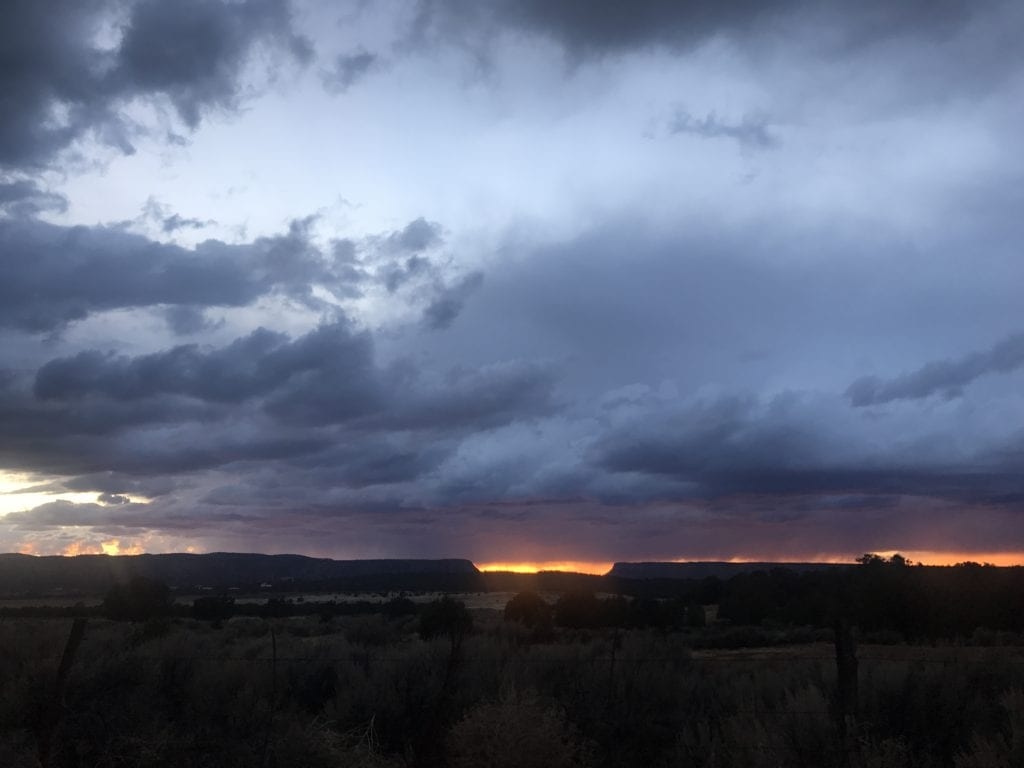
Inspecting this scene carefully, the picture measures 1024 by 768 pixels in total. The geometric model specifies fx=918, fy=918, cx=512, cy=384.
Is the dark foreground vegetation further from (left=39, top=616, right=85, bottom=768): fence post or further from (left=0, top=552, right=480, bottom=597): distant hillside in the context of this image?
(left=0, top=552, right=480, bottom=597): distant hillside

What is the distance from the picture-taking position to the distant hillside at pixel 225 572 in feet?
435

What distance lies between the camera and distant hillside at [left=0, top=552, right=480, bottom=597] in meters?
132

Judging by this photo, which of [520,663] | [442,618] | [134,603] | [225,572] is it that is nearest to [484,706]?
[520,663]

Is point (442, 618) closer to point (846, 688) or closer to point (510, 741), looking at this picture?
Answer: point (510, 741)

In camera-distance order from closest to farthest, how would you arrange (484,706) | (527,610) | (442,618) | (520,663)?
(484,706), (520,663), (442,618), (527,610)

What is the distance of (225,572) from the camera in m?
172

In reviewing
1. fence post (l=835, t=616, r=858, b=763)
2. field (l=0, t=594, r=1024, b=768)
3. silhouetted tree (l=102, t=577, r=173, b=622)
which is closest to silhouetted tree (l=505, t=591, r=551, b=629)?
silhouetted tree (l=102, t=577, r=173, b=622)

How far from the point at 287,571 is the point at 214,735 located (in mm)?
174949

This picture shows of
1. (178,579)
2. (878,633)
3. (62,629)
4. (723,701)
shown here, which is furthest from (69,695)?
(178,579)

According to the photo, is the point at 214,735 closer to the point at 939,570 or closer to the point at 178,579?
the point at 939,570

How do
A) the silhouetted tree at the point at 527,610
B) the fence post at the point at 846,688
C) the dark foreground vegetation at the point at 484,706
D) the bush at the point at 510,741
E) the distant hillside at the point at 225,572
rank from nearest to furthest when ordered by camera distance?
the fence post at the point at 846,688 → the bush at the point at 510,741 → the dark foreground vegetation at the point at 484,706 → the silhouetted tree at the point at 527,610 → the distant hillside at the point at 225,572

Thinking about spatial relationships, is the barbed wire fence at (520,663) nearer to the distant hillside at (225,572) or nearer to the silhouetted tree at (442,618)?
the silhouetted tree at (442,618)

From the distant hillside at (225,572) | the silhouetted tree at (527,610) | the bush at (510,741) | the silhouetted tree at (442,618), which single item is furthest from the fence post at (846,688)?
the distant hillside at (225,572)

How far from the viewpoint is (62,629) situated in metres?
26.4
